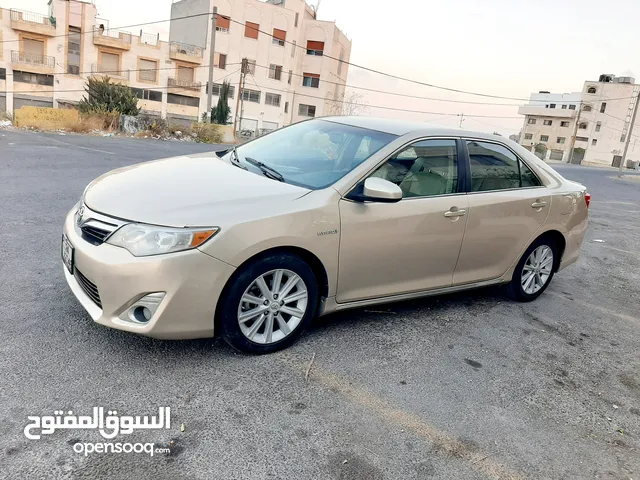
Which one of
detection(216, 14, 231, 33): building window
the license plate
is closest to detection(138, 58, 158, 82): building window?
detection(216, 14, 231, 33): building window

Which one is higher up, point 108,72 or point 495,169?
point 108,72

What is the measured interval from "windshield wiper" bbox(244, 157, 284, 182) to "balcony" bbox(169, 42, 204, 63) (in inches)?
1961

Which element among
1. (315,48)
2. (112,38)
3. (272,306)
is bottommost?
(272,306)

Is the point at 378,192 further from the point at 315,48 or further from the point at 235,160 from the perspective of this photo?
the point at 315,48

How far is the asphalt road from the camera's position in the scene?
244 cm

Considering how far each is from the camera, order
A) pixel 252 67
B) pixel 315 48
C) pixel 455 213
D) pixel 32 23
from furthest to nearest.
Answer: pixel 315 48 → pixel 252 67 → pixel 32 23 → pixel 455 213

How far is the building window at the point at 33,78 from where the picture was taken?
4303cm

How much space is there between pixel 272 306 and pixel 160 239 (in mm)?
848

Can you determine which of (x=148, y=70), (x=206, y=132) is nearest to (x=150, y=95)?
(x=148, y=70)

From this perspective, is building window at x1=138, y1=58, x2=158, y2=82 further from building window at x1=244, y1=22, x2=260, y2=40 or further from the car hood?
the car hood

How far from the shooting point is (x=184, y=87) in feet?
165

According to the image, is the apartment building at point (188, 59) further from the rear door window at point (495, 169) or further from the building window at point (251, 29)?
the rear door window at point (495, 169)

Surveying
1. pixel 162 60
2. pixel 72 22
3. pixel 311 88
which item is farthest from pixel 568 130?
pixel 72 22

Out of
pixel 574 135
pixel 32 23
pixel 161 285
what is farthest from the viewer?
pixel 574 135
